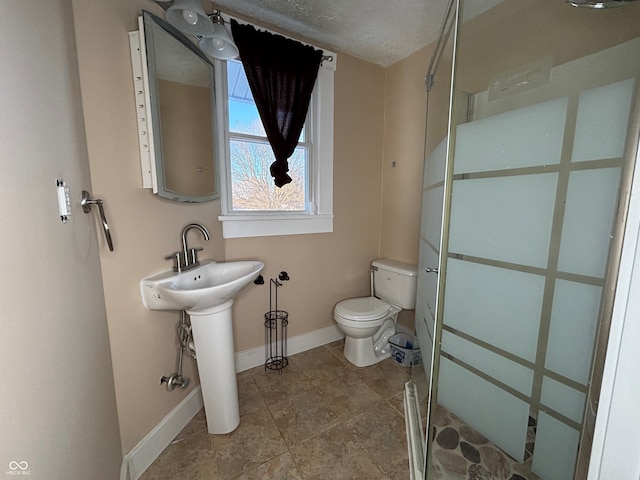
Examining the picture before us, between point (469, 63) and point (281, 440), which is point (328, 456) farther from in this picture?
point (469, 63)

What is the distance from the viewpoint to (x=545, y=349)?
3.12ft

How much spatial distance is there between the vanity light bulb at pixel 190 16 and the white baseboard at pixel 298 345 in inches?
75.0

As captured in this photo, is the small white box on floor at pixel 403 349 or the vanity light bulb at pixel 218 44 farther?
the small white box on floor at pixel 403 349

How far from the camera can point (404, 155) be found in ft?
7.05

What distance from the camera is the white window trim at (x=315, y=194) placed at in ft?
5.76

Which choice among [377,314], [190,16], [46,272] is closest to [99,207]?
[46,272]

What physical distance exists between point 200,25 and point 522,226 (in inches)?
62.6

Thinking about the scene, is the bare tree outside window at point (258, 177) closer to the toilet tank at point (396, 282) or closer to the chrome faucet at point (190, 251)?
the chrome faucet at point (190, 251)

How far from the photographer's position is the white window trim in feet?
5.76

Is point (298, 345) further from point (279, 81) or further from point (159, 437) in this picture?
point (279, 81)

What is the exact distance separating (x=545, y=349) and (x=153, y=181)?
1696 millimetres

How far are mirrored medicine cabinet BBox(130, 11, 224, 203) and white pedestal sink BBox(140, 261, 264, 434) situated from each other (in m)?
0.42

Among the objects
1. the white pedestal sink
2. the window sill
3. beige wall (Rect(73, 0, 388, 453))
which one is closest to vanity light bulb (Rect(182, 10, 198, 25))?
beige wall (Rect(73, 0, 388, 453))

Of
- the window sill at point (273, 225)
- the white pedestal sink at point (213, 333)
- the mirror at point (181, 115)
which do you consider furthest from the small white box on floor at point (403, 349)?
the mirror at point (181, 115)
